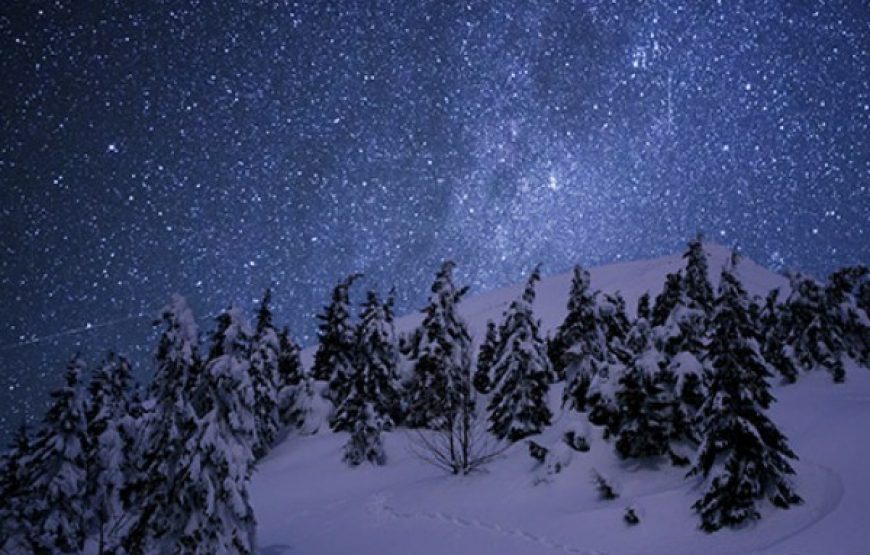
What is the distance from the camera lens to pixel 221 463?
47.4 feet

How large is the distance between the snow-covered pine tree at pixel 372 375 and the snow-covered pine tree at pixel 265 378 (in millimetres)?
4314

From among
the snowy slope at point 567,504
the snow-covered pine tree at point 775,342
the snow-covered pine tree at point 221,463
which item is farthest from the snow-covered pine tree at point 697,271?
the snow-covered pine tree at point 221,463

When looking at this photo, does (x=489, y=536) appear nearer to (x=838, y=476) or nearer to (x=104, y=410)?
(x=838, y=476)

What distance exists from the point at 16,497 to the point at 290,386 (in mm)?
22497

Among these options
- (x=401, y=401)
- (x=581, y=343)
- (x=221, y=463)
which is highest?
(x=581, y=343)

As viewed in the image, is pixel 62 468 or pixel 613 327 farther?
pixel 613 327

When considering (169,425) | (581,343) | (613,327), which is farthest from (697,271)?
(169,425)

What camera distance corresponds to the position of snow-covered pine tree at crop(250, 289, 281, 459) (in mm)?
36062

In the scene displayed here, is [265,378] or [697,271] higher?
[697,271]

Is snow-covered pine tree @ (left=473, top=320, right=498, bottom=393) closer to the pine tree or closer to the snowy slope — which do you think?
the pine tree

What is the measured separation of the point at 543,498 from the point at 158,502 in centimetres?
1256

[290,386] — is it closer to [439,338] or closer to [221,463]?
[439,338]

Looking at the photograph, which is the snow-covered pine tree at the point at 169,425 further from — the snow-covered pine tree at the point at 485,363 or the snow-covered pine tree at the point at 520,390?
the snow-covered pine tree at the point at 485,363

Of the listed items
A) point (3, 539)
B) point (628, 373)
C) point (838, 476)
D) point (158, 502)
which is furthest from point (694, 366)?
point (3, 539)
